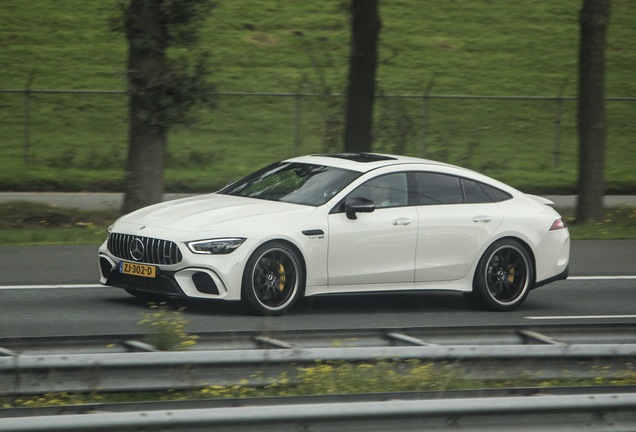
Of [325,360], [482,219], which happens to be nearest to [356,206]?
[482,219]

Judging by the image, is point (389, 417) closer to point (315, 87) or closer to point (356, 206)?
point (356, 206)

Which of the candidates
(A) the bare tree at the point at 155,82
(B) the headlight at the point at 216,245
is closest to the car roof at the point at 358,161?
(B) the headlight at the point at 216,245

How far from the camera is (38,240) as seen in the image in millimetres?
15391

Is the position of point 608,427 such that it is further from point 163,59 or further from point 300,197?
point 163,59

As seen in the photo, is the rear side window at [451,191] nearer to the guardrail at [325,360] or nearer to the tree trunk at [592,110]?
the guardrail at [325,360]

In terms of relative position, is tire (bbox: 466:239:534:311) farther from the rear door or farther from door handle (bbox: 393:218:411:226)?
door handle (bbox: 393:218:411:226)

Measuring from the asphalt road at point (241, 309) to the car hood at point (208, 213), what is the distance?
0.83 metres

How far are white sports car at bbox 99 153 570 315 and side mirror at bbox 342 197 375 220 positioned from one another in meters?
0.01

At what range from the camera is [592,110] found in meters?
18.6

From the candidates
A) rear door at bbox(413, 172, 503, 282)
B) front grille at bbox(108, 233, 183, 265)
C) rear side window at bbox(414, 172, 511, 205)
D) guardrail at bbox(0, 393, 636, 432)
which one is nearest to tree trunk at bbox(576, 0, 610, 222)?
rear side window at bbox(414, 172, 511, 205)

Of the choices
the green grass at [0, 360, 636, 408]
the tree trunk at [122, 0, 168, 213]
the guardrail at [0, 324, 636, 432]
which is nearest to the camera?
the guardrail at [0, 324, 636, 432]

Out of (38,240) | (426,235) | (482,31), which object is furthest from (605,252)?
(482,31)

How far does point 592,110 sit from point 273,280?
33.3 ft

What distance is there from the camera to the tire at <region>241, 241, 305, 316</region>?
9.81m
